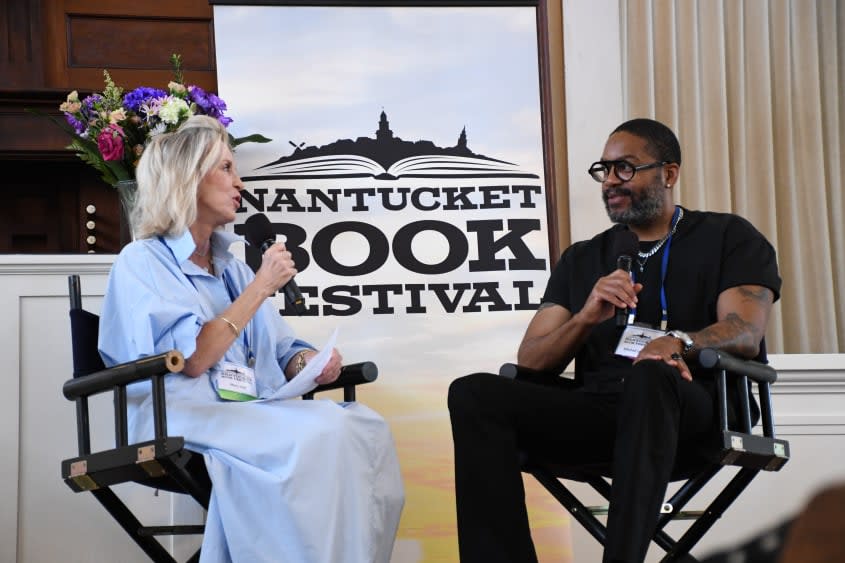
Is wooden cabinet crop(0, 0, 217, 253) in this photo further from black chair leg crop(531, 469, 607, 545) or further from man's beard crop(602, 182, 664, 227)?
black chair leg crop(531, 469, 607, 545)

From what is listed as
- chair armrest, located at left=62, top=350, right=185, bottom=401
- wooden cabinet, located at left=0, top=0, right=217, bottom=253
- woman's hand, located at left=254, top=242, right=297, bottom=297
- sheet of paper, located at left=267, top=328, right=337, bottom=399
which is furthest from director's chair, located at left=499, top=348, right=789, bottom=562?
wooden cabinet, located at left=0, top=0, right=217, bottom=253

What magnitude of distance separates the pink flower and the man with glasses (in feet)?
4.33

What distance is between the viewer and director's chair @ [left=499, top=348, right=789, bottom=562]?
2.21 meters

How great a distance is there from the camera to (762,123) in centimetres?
389

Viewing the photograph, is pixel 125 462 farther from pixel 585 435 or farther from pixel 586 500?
pixel 586 500

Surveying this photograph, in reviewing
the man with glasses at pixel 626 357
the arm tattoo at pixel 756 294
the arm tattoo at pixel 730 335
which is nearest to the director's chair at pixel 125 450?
the man with glasses at pixel 626 357

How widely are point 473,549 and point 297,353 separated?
0.81 m

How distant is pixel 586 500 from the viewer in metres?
3.42

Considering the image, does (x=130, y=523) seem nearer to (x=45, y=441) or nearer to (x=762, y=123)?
(x=45, y=441)

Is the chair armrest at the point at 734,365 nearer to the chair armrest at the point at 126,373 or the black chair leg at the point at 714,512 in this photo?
the black chair leg at the point at 714,512

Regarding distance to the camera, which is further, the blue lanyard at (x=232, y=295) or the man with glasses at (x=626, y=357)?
the blue lanyard at (x=232, y=295)

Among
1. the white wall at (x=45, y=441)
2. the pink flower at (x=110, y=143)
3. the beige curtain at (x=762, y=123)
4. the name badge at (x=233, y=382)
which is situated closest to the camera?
the name badge at (x=233, y=382)

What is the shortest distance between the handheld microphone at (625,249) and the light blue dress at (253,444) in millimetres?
649

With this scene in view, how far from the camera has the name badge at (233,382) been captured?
94.7 inches
